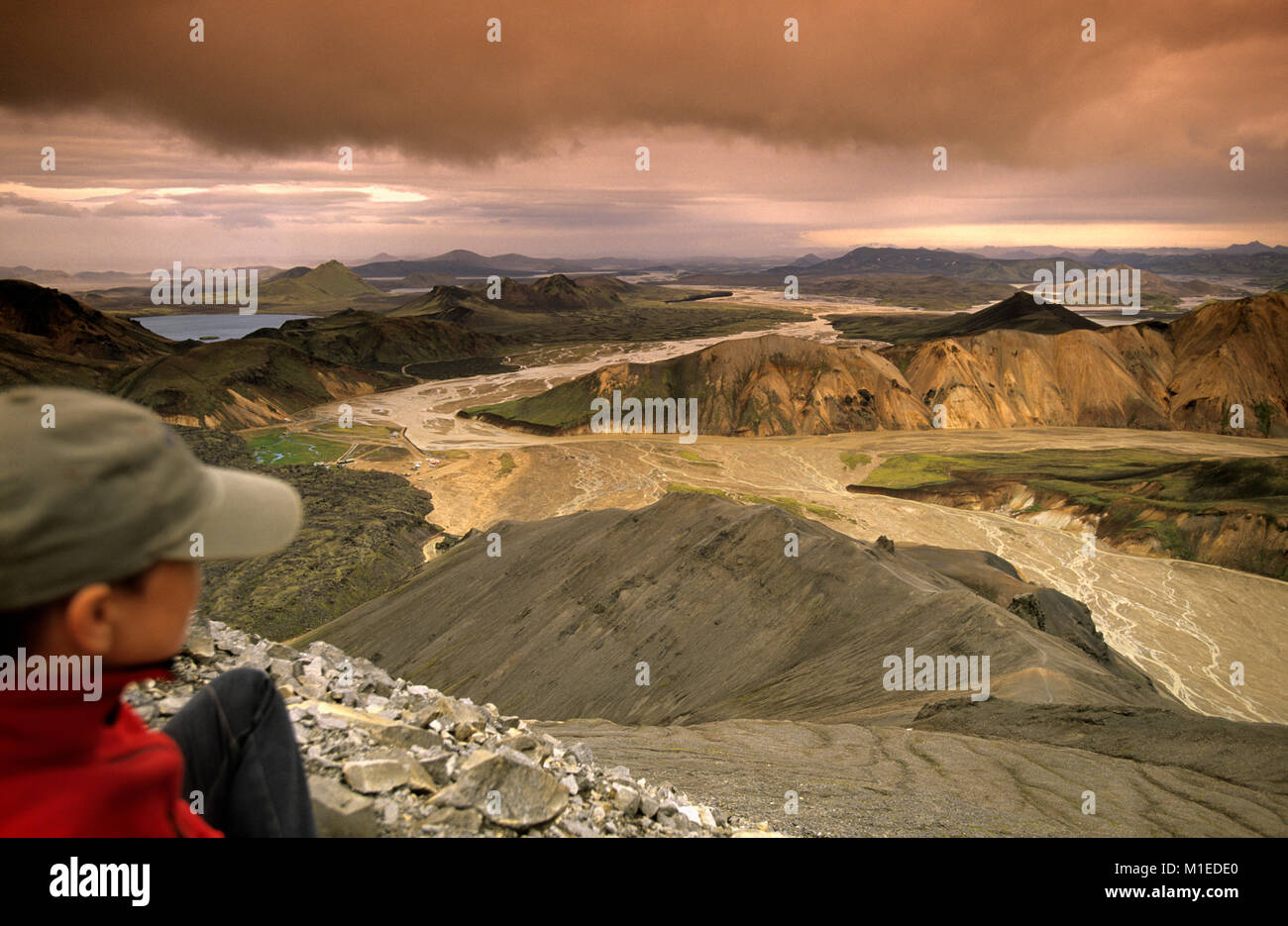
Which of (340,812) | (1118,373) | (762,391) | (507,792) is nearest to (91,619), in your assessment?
(340,812)

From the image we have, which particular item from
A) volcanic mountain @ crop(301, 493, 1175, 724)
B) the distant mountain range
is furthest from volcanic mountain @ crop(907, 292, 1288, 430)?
volcanic mountain @ crop(301, 493, 1175, 724)

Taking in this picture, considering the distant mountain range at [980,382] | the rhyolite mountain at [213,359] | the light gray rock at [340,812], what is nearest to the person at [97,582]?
the light gray rock at [340,812]

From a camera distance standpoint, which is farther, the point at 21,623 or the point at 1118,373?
the point at 1118,373

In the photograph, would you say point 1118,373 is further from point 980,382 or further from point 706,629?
point 706,629

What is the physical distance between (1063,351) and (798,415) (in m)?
35.6

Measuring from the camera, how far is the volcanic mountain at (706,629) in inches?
769

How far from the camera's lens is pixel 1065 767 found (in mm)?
13734

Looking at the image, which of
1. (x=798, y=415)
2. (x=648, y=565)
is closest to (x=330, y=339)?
(x=798, y=415)

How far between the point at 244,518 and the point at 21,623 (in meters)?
0.47

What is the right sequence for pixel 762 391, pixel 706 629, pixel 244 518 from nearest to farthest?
pixel 244 518 < pixel 706 629 < pixel 762 391

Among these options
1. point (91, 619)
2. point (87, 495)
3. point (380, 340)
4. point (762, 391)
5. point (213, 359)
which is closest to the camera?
point (87, 495)

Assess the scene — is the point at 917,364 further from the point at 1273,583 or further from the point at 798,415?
Answer: the point at 1273,583

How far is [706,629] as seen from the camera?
Answer: 2388 cm

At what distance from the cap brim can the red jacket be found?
357 mm
